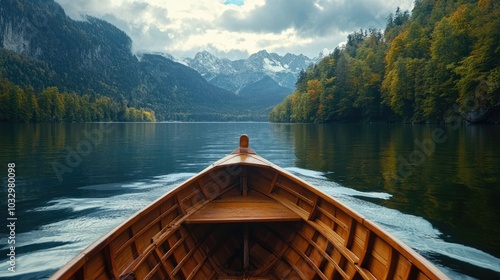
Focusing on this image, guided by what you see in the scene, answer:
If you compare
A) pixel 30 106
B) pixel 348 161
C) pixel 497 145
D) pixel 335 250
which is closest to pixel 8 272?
pixel 335 250

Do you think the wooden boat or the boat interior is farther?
the boat interior

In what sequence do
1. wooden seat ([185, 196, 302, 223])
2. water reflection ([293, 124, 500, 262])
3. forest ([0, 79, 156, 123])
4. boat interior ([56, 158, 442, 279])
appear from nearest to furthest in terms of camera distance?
boat interior ([56, 158, 442, 279]) → wooden seat ([185, 196, 302, 223]) → water reflection ([293, 124, 500, 262]) → forest ([0, 79, 156, 123])

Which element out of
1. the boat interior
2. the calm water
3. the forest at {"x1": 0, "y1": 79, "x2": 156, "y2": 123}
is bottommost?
the calm water

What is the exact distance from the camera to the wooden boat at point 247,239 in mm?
5797

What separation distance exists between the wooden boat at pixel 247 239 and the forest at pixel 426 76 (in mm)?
57016

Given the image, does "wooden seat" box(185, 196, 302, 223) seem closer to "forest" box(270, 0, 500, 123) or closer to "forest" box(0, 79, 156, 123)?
"forest" box(270, 0, 500, 123)

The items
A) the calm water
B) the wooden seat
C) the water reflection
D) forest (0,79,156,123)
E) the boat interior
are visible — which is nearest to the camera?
the boat interior

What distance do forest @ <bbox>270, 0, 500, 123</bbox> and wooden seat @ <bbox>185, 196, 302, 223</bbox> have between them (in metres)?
57.2

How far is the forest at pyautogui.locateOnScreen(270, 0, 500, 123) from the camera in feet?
193

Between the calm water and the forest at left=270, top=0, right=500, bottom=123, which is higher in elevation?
the forest at left=270, top=0, right=500, bottom=123

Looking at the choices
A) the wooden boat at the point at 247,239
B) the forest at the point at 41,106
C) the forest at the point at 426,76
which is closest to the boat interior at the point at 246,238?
the wooden boat at the point at 247,239

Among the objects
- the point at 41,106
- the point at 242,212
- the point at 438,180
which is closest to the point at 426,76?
the point at 438,180

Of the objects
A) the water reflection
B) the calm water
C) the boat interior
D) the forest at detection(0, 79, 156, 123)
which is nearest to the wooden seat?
the boat interior

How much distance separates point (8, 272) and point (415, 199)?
14102 millimetres
